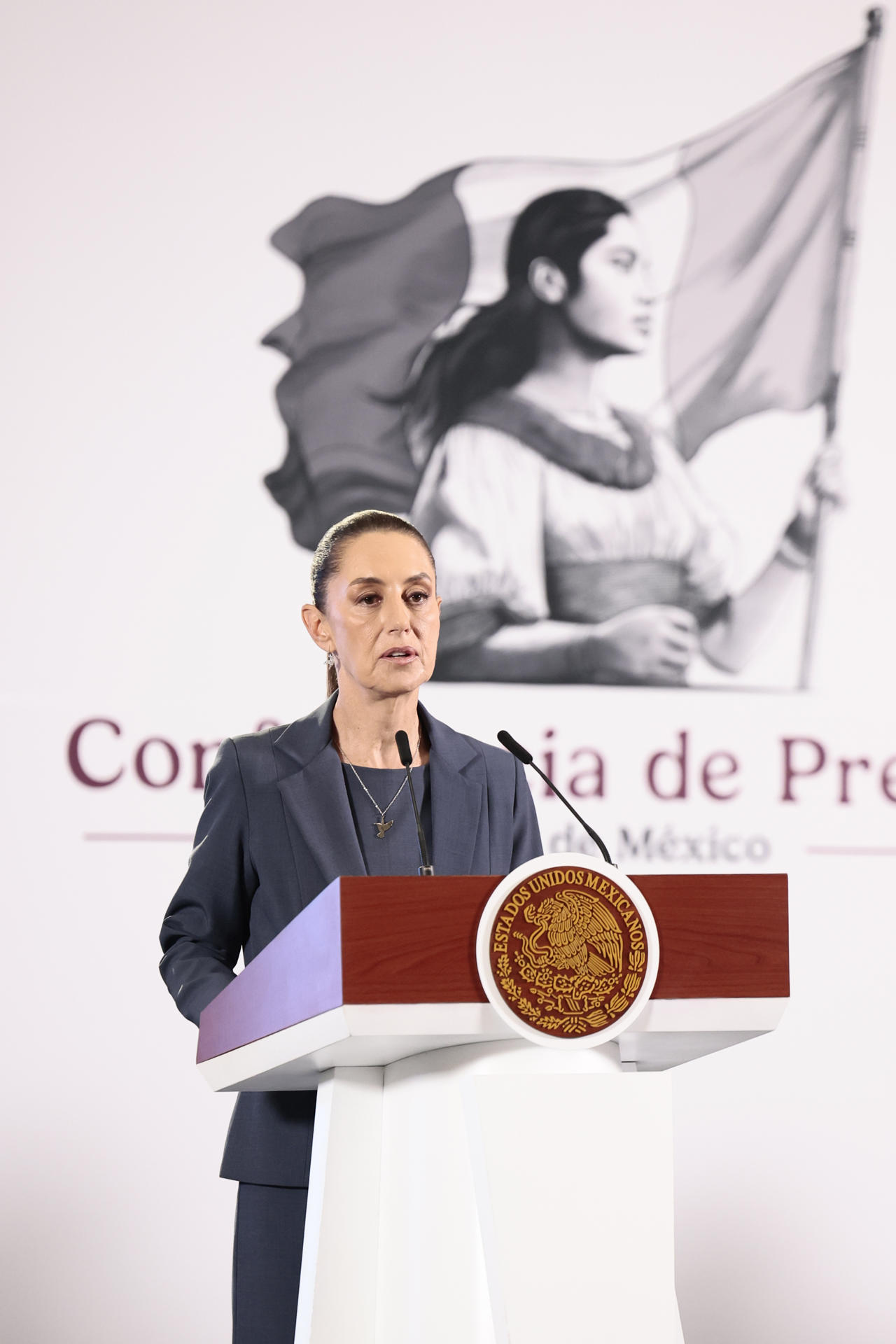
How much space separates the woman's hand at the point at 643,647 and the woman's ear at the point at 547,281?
2.70ft

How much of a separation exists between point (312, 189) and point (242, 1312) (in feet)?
8.90

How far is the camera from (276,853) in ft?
6.05

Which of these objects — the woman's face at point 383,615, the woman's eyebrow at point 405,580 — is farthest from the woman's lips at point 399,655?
the woman's eyebrow at point 405,580

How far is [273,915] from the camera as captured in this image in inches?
72.2

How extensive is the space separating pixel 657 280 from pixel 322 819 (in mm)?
2375

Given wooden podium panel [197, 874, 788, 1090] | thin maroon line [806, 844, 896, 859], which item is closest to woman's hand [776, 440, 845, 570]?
thin maroon line [806, 844, 896, 859]

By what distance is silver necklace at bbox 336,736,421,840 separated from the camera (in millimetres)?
1884

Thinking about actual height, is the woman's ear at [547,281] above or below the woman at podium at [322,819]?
above

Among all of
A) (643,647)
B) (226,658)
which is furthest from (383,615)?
(643,647)

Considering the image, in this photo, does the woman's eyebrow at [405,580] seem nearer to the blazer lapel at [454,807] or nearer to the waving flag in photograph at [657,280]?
the blazer lapel at [454,807]

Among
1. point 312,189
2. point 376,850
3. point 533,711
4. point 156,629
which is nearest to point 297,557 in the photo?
point 156,629

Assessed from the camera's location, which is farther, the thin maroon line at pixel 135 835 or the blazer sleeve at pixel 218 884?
the thin maroon line at pixel 135 835

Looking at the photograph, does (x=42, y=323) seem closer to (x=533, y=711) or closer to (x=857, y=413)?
(x=533, y=711)

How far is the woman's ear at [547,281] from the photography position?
12.2 feet
